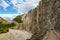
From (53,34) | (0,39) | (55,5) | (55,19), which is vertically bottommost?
(0,39)

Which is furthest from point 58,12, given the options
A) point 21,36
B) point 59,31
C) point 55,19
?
point 21,36

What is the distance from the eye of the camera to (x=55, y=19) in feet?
41.3

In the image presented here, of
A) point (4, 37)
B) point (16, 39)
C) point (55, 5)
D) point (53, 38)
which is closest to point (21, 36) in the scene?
point (16, 39)

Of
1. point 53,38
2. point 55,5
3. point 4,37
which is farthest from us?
point 4,37

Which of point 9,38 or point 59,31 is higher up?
point 59,31

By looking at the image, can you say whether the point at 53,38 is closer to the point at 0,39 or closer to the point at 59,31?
the point at 59,31

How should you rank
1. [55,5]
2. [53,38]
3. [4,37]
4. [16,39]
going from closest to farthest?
1. [53,38]
2. [55,5]
3. [16,39]
4. [4,37]

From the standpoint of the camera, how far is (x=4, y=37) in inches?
722

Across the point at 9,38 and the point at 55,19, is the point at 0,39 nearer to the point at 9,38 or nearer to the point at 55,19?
the point at 9,38

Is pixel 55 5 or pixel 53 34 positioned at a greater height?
pixel 55 5

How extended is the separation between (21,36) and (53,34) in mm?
6684

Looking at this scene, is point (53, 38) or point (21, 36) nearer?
point (53, 38)

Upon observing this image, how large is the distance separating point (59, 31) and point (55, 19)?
1.24m

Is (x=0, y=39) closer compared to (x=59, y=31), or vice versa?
(x=59, y=31)
